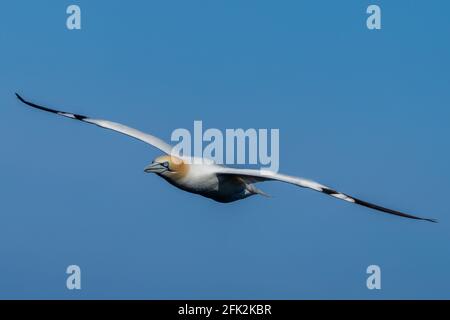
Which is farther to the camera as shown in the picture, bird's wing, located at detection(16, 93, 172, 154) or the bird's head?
bird's wing, located at detection(16, 93, 172, 154)

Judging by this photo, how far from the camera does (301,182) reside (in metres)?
18.2

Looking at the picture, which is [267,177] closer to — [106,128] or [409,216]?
[409,216]

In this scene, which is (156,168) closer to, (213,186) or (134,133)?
(213,186)

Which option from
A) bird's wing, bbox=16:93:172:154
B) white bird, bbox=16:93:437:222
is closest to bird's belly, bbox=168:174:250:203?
white bird, bbox=16:93:437:222

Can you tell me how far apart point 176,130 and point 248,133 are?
1773mm

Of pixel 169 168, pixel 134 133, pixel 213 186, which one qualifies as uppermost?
pixel 134 133

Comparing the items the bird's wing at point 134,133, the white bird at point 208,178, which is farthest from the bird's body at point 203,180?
the bird's wing at point 134,133

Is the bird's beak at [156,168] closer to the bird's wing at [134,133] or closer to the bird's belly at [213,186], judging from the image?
the bird's belly at [213,186]

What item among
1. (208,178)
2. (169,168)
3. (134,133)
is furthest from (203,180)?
(134,133)

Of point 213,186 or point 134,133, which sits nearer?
point 213,186

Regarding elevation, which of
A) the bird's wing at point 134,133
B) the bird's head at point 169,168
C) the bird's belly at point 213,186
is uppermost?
the bird's wing at point 134,133

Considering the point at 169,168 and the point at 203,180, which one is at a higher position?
the point at 169,168

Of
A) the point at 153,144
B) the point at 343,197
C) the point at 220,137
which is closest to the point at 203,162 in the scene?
the point at 220,137

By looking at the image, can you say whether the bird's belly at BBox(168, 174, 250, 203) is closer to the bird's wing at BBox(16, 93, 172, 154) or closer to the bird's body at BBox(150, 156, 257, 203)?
the bird's body at BBox(150, 156, 257, 203)
